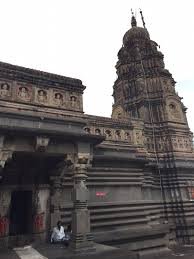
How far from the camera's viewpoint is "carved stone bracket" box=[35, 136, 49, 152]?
29.7 ft

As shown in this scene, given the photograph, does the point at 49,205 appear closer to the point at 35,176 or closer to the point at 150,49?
the point at 35,176

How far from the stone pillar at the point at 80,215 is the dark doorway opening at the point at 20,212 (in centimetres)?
315

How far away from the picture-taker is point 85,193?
945 centimetres

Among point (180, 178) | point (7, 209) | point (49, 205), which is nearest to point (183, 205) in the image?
point (180, 178)

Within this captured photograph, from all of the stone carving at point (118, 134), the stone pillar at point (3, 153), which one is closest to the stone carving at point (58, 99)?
the stone pillar at point (3, 153)

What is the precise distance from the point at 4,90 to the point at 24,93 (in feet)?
3.16

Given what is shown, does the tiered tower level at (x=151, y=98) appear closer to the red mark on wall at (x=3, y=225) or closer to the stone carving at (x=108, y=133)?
the stone carving at (x=108, y=133)

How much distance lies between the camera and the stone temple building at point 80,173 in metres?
9.55

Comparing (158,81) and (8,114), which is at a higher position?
(158,81)

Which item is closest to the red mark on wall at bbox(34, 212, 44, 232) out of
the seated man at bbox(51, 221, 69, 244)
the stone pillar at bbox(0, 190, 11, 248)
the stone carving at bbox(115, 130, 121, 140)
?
the seated man at bbox(51, 221, 69, 244)

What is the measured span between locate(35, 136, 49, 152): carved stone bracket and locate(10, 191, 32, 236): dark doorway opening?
3.31 metres

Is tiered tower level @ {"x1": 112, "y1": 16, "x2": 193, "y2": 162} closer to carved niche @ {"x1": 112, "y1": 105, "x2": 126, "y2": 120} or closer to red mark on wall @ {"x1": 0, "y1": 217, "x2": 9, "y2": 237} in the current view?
carved niche @ {"x1": 112, "y1": 105, "x2": 126, "y2": 120}

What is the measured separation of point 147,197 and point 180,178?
179 inches

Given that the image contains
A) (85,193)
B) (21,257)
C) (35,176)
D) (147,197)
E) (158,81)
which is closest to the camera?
(21,257)
